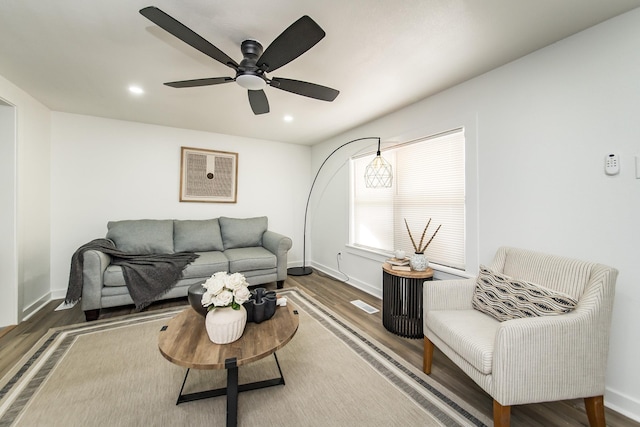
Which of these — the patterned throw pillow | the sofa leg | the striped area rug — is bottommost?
the striped area rug

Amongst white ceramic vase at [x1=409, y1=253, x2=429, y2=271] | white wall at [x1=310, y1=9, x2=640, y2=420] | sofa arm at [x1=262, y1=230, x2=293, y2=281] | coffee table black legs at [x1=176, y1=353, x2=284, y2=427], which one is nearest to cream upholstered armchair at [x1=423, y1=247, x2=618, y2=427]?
white wall at [x1=310, y1=9, x2=640, y2=420]

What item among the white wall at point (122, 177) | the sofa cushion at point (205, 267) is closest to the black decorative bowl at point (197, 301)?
the sofa cushion at point (205, 267)

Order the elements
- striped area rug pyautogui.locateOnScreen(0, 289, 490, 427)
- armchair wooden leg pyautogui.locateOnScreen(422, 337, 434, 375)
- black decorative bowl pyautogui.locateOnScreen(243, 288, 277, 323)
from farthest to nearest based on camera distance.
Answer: armchair wooden leg pyautogui.locateOnScreen(422, 337, 434, 375), black decorative bowl pyautogui.locateOnScreen(243, 288, 277, 323), striped area rug pyautogui.locateOnScreen(0, 289, 490, 427)

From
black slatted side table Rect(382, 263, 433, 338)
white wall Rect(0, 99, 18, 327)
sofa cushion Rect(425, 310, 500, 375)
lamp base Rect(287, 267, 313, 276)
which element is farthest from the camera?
lamp base Rect(287, 267, 313, 276)

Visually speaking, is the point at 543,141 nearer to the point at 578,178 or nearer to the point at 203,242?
the point at 578,178

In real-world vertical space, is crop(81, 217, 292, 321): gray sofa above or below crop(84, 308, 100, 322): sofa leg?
above

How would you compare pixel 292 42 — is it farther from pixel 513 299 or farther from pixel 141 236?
pixel 141 236

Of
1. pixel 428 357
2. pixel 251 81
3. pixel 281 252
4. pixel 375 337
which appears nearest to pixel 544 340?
pixel 428 357

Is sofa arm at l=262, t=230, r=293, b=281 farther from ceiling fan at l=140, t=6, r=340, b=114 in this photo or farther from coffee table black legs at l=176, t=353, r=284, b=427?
ceiling fan at l=140, t=6, r=340, b=114

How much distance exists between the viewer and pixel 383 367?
1.86 metres

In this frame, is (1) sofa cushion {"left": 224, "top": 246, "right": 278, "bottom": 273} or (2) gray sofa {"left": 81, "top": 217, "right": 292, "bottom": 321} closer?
(2) gray sofa {"left": 81, "top": 217, "right": 292, "bottom": 321}

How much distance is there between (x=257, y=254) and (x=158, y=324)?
4.36 feet

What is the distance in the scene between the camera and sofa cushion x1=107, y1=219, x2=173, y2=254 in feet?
10.3

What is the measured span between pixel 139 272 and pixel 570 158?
3893 millimetres
